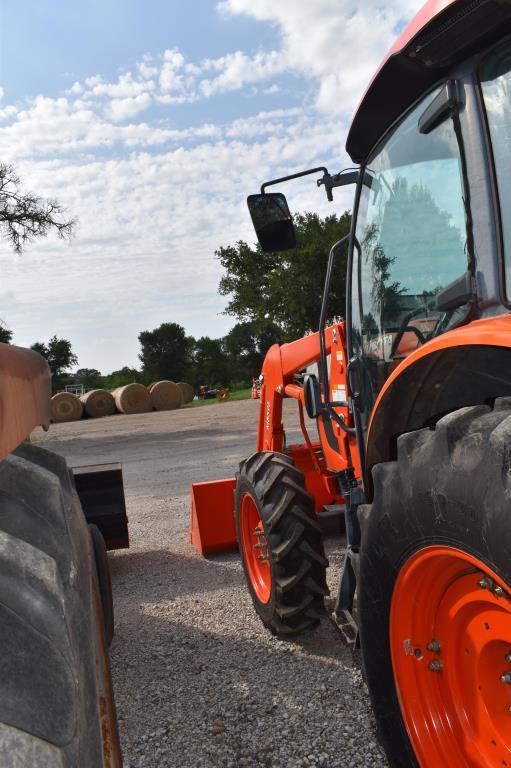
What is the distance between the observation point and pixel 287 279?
29906mm

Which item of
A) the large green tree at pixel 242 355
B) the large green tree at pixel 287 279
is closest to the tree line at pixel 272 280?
the large green tree at pixel 287 279

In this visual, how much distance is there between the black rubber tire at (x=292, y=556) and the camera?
3.32 meters

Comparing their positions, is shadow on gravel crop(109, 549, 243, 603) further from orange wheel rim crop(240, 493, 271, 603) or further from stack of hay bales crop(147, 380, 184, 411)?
stack of hay bales crop(147, 380, 184, 411)

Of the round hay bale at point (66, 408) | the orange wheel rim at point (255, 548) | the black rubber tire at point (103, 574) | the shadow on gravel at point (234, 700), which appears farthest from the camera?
the round hay bale at point (66, 408)

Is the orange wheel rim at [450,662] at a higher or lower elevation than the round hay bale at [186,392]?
higher

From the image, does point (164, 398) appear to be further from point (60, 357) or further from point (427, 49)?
point (427, 49)

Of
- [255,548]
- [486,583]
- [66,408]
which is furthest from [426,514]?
[66,408]

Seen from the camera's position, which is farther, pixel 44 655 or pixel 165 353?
pixel 165 353

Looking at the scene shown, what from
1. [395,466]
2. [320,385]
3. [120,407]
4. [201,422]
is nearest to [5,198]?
[201,422]

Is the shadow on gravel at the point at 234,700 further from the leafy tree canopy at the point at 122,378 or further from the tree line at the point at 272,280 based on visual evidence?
the leafy tree canopy at the point at 122,378

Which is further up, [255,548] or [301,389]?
[301,389]

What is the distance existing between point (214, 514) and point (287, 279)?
2545cm

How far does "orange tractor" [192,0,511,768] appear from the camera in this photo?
1604mm

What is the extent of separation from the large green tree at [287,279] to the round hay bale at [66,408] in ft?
31.2
